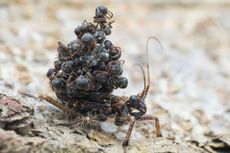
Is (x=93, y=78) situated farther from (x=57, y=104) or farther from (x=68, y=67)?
(x=57, y=104)

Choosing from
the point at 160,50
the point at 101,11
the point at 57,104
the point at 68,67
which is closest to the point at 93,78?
the point at 68,67

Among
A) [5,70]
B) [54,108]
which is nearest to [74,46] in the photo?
[54,108]

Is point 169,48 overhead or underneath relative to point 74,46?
overhead

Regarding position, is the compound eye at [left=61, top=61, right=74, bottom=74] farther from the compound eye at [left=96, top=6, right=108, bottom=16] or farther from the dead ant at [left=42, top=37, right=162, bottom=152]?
the compound eye at [left=96, top=6, right=108, bottom=16]

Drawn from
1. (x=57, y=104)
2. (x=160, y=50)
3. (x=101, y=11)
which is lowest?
(x=57, y=104)

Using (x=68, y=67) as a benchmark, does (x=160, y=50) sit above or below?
above

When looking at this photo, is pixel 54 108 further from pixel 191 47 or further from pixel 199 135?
pixel 191 47
